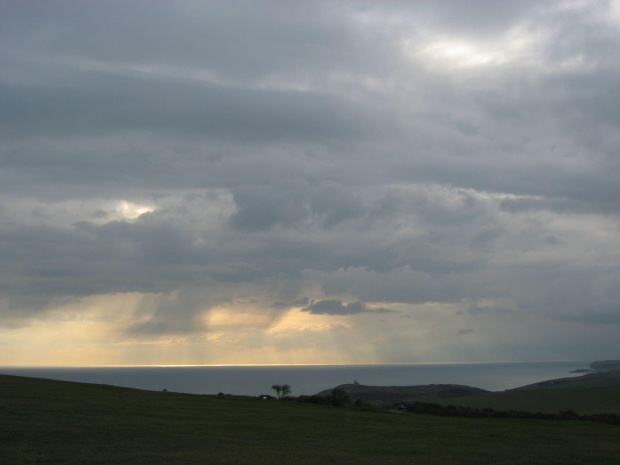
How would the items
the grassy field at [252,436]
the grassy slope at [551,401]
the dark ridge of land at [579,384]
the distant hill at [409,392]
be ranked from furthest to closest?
the dark ridge of land at [579,384]
the distant hill at [409,392]
the grassy slope at [551,401]
the grassy field at [252,436]

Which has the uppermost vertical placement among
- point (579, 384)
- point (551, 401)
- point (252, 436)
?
point (579, 384)

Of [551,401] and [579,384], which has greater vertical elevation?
[579,384]

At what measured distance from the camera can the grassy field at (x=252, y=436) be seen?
821 inches

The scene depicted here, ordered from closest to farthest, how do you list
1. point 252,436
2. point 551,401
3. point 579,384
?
1. point 252,436
2. point 551,401
3. point 579,384

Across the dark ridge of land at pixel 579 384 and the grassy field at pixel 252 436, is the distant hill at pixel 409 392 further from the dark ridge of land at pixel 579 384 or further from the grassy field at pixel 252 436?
the grassy field at pixel 252 436

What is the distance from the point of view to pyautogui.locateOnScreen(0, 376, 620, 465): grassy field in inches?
821

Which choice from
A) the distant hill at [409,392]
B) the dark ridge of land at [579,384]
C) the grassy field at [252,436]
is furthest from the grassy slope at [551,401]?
the grassy field at [252,436]

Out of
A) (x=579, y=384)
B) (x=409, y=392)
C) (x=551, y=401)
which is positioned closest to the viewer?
(x=551, y=401)

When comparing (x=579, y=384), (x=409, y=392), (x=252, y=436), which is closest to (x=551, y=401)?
(x=409, y=392)

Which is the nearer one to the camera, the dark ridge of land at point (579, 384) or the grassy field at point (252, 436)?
the grassy field at point (252, 436)

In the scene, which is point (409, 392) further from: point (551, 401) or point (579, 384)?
point (551, 401)

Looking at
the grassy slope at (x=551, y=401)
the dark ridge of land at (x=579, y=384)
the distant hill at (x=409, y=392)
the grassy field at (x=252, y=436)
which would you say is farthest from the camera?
the dark ridge of land at (x=579, y=384)

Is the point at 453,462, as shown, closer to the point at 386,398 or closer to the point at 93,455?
the point at 93,455

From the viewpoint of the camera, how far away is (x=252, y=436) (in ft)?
87.2
